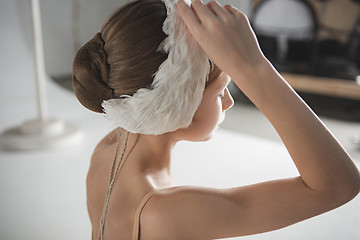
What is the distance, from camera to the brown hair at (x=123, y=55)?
26.4 inches

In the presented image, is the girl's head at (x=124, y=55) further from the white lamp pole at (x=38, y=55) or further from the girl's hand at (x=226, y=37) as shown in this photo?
the white lamp pole at (x=38, y=55)

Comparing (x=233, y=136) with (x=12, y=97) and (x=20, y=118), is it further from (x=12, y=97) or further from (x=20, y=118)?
(x=12, y=97)

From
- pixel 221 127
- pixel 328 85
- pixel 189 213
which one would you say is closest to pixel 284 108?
pixel 189 213

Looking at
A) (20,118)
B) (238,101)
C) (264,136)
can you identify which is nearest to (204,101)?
(264,136)

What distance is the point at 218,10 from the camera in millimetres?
615

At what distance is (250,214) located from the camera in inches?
26.1

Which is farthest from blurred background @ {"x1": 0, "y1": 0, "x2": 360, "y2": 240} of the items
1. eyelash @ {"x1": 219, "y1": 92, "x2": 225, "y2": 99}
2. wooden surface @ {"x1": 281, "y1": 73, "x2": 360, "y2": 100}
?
eyelash @ {"x1": 219, "y1": 92, "x2": 225, "y2": 99}

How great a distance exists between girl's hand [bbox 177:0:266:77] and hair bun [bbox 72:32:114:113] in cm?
17

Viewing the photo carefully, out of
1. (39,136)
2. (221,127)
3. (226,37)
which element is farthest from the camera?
(221,127)

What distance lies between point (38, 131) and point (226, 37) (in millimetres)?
1705

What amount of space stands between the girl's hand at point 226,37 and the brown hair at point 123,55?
0.08 meters

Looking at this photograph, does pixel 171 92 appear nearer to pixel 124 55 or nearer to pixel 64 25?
pixel 124 55

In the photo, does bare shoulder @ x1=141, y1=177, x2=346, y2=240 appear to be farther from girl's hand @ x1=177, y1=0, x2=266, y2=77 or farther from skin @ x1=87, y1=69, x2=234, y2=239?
girl's hand @ x1=177, y1=0, x2=266, y2=77

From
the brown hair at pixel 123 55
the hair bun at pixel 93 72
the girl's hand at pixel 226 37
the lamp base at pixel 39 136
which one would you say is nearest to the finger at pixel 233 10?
the girl's hand at pixel 226 37
